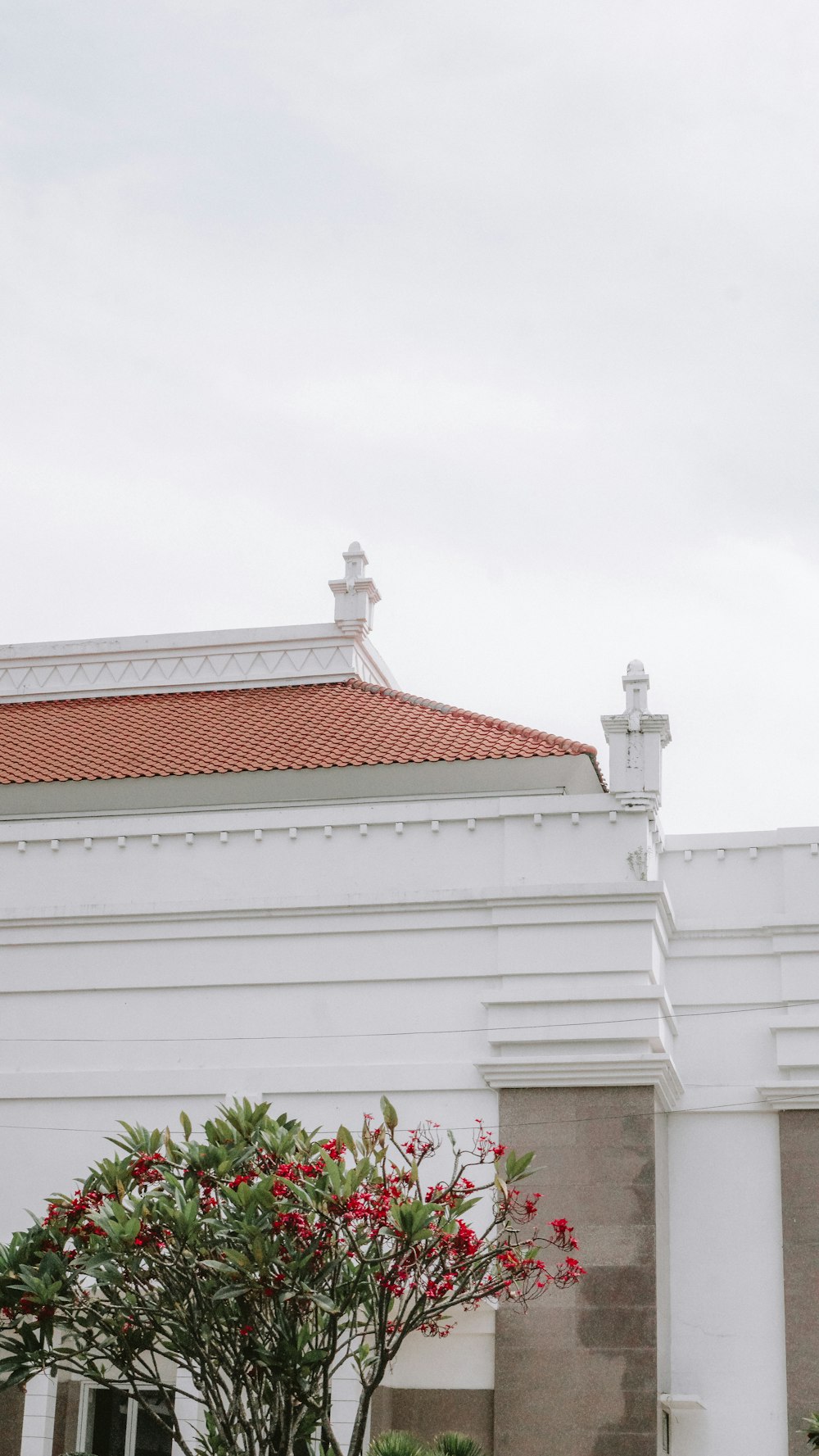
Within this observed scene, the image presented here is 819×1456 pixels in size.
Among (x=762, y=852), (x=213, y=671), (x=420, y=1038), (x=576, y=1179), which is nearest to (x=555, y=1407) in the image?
(x=576, y=1179)

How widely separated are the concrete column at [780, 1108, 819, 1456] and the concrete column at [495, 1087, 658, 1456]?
180cm

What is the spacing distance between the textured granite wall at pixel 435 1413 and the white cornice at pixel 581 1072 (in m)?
3.02

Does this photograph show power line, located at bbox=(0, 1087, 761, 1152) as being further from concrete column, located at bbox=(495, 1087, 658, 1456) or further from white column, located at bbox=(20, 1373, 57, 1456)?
white column, located at bbox=(20, 1373, 57, 1456)

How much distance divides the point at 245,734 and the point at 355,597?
3134 millimetres

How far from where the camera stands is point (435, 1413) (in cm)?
1611

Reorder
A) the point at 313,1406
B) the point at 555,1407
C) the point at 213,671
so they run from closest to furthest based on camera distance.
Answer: the point at 313,1406
the point at 555,1407
the point at 213,671

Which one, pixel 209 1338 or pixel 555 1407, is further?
pixel 555 1407

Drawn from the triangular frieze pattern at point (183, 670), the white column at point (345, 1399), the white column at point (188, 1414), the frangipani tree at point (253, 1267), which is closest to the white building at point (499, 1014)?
the white column at point (345, 1399)

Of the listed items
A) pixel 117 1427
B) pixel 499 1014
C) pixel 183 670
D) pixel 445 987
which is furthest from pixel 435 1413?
pixel 183 670

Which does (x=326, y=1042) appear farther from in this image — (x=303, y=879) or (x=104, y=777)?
(x=104, y=777)

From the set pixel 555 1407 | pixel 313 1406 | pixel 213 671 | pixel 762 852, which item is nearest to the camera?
pixel 313 1406

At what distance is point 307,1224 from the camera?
38.0 feet

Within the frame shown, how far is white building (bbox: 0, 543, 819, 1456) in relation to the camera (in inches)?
641

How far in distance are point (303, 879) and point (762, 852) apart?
5.29 m
